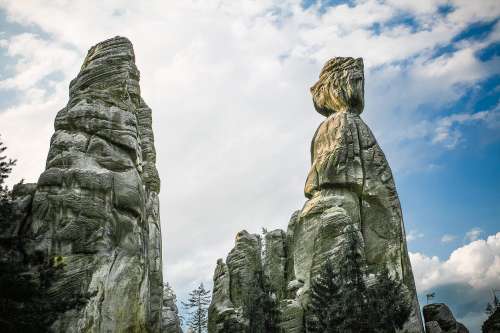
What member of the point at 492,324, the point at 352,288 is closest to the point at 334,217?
the point at 352,288

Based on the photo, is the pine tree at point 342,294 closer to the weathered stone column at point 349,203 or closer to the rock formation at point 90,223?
the weathered stone column at point 349,203

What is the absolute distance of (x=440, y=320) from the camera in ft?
104

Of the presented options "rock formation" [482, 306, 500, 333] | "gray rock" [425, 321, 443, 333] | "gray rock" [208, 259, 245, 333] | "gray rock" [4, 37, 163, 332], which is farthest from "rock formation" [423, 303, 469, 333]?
"gray rock" [4, 37, 163, 332]

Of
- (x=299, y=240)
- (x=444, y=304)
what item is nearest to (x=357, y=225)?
(x=299, y=240)

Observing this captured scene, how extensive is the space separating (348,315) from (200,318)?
4097 cm

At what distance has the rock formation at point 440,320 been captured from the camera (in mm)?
31016

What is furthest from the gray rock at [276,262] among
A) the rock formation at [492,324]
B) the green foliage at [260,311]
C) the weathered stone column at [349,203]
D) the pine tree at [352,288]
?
the rock formation at [492,324]

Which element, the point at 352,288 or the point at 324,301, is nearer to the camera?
the point at 352,288

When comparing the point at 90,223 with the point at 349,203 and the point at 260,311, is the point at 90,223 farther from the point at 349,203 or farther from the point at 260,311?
the point at 260,311

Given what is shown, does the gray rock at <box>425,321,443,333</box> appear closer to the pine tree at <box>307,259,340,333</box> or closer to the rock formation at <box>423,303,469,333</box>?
the rock formation at <box>423,303,469,333</box>

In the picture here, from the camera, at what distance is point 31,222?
19672 mm

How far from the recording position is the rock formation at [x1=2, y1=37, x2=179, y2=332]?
17672mm

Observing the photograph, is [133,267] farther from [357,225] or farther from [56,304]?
[357,225]

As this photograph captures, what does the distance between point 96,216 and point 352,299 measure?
521 inches
